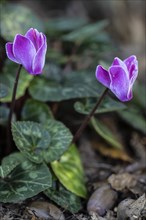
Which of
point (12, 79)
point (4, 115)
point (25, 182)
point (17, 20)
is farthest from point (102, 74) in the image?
point (17, 20)

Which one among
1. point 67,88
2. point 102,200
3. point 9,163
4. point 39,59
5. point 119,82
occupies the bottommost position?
point 102,200

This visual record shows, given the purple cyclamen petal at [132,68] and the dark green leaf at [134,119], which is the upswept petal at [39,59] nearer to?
the purple cyclamen petal at [132,68]

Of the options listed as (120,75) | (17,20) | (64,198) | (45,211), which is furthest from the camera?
(17,20)

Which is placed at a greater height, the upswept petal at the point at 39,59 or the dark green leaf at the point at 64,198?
the upswept petal at the point at 39,59

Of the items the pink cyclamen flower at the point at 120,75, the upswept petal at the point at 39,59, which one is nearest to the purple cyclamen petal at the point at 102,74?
the pink cyclamen flower at the point at 120,75

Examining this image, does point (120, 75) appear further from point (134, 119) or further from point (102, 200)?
point (134, 119)

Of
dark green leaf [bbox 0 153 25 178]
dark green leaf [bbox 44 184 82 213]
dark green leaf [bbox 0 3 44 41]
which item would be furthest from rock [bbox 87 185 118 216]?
dark green leaf [bbox 0 3 44 41]
